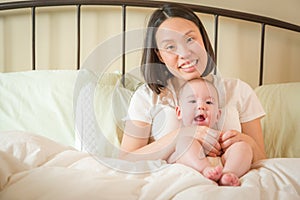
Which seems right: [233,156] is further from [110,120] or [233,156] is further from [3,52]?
[3,52]

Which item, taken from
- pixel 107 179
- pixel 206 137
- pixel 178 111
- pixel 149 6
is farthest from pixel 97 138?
pixel 149 6

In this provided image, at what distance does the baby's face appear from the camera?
3.31 feet

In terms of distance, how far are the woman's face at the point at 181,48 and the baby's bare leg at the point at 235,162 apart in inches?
9.1

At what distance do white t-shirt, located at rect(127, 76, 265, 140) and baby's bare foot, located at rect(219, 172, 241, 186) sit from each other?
0.90 ft

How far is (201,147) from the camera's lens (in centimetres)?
92

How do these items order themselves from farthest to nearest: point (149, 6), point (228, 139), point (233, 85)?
point (149, 6), point (233, 85), point (228, 139)

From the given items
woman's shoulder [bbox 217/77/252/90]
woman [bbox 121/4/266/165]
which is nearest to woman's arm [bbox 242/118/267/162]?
woman [bbox 121/4/266/165]

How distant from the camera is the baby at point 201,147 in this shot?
0.82m

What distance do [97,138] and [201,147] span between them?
0.39 m

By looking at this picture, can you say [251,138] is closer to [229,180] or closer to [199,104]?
[199,104]

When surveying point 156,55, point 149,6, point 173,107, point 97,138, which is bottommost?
point 97,138

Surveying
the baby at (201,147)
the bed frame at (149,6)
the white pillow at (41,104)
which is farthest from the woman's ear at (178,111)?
the bed frame at (149,6)

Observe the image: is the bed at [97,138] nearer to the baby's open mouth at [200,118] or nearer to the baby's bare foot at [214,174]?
the baby's bare foot at [214,174]

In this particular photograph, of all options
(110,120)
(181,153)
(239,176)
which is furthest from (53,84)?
(239,176)
